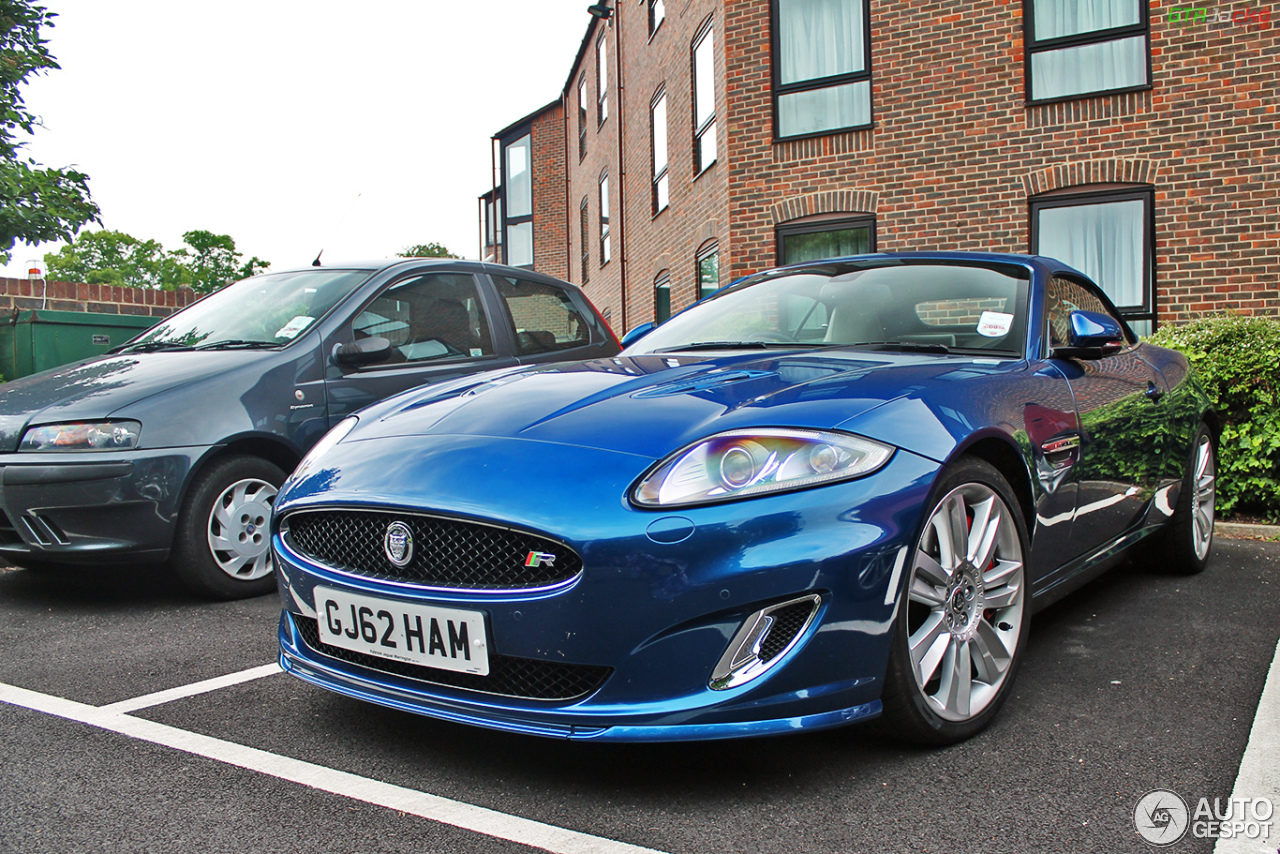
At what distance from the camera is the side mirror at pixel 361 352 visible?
4.67 m

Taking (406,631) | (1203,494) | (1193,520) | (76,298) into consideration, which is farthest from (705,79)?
(406,631)

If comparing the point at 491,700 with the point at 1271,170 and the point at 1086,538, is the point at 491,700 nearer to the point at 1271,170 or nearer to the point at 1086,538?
the point at 1086,538

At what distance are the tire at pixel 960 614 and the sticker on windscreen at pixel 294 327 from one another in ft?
10.8

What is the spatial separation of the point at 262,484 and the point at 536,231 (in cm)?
2521

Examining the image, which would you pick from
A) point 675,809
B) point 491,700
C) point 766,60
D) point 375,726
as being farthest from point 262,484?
point 766,60

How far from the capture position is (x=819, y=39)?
11.1m

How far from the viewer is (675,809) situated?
217 cm

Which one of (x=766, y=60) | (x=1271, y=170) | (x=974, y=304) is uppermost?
(x=766, y=60)

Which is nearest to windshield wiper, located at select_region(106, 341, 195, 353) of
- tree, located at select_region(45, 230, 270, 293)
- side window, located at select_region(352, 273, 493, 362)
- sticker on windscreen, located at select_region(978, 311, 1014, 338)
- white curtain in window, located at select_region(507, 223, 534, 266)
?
side window, located at select_region(352, 273, 493, 362)

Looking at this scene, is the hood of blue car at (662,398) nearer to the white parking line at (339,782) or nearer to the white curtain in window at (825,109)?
the white parking line at (339,782)

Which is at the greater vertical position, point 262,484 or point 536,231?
point 536,231

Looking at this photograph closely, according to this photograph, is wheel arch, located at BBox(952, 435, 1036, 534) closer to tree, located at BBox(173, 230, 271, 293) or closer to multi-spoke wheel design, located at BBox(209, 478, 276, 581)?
multi-spoke wheel design, located at BBox(209, 478, 276, 581)

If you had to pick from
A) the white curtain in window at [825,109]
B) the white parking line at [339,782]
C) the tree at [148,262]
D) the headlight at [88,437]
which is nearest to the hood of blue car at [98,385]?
the headlight at [88,437]

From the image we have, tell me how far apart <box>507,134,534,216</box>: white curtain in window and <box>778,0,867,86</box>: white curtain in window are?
60.5 ft
